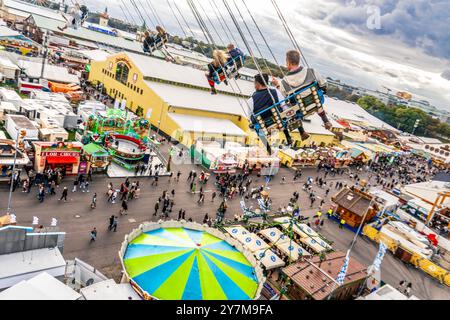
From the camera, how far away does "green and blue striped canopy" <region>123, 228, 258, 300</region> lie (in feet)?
46.4

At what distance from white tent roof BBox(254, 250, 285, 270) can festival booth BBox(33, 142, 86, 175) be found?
15264 mm

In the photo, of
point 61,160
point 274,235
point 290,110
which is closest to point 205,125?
point 61,160

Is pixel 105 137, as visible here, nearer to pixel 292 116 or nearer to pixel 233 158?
pixel 233 158

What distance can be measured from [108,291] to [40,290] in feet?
8.52

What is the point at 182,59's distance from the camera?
291 ft

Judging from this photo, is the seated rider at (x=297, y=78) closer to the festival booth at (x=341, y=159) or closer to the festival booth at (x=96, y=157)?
the festival booth at (x=96, y=157)

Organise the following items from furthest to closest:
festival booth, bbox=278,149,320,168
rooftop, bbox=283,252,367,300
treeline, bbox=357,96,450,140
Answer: treeline, bbox=357,96,450,140 → festival booth, bbox=278,149,320,168 → rooftop, bbox=283,252,367,300

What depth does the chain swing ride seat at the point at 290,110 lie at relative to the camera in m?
10.9

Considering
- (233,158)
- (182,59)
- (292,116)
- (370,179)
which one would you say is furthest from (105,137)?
(182,59)

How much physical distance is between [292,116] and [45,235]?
1068 centimetres

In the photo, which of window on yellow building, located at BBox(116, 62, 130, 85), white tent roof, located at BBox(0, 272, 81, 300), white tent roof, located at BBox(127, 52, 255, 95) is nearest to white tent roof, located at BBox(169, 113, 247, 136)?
white tent roof, located at BBox(127, 52, 255, 95)

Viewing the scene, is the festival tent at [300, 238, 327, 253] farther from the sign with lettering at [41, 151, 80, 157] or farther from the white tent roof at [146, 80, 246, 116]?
the white tent roof at [146, 80, 246, 116]

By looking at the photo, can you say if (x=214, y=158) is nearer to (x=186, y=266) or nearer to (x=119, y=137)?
(x=119, y=137)

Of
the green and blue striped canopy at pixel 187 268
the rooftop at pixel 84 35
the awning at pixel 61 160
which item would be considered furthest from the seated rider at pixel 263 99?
the rooftop at pixel 84 35
